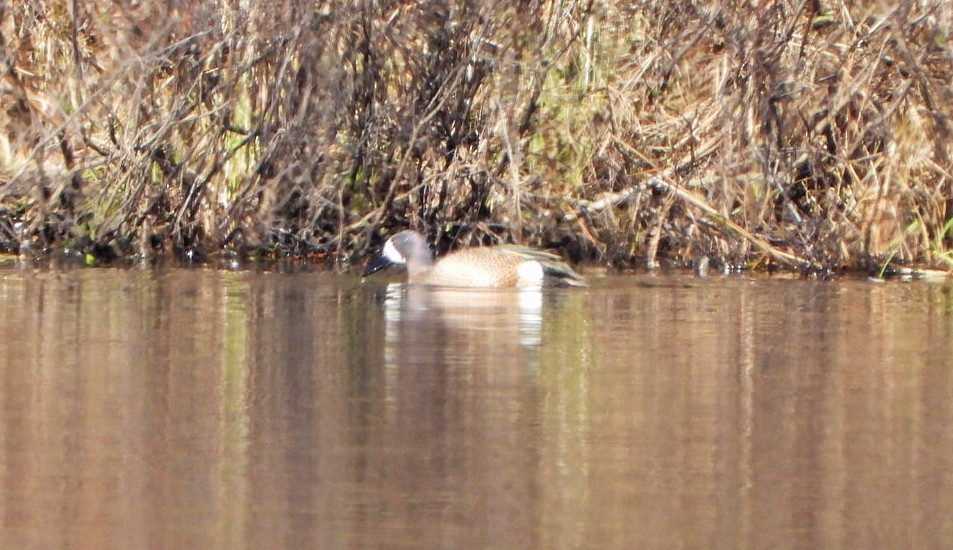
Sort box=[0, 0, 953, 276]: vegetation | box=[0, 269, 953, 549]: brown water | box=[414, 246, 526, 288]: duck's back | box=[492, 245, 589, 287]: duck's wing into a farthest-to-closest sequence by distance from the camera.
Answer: box=[0, 0, 953, 276]: vegetation → box=[414, 246, 526, 288]: duck's back → box=[492, 245, 589, 287]: duck's wing → box=[0, 269, 953, 549]: brown water

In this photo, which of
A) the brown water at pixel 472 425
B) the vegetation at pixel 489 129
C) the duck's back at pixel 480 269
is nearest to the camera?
the brown water at pixel 472 425

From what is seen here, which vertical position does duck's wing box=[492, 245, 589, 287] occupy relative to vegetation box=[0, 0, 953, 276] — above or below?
below

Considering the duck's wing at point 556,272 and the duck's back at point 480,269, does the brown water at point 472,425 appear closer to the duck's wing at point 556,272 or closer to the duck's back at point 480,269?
the duck's wing at point 556,272

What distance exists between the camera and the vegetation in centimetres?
976

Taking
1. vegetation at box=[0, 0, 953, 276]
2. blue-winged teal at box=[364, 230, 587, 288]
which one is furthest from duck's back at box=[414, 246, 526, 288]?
vegetation at box=[0, 0, 953, 276]

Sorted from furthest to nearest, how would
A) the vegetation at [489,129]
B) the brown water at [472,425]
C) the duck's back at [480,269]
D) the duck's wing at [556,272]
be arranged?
1. the vegetation at [489,129]
2. the duck's back at [480,269]
3. the duck's wing at [556,272]
4. the brown water at [472,425]

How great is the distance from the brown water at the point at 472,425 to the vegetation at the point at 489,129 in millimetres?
1933

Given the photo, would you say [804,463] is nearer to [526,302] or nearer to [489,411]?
[489,411]

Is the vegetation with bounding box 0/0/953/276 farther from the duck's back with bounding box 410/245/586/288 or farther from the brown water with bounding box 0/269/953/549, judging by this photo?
the brown water with bounding box 0/269/953/549

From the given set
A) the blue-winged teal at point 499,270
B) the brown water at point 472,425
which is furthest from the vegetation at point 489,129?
the brown water at point 472,425

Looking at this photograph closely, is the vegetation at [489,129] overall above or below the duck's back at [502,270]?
above

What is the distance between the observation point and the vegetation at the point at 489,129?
9.76 metres

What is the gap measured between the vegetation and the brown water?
1933 mm

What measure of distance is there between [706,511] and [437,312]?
149 inches
